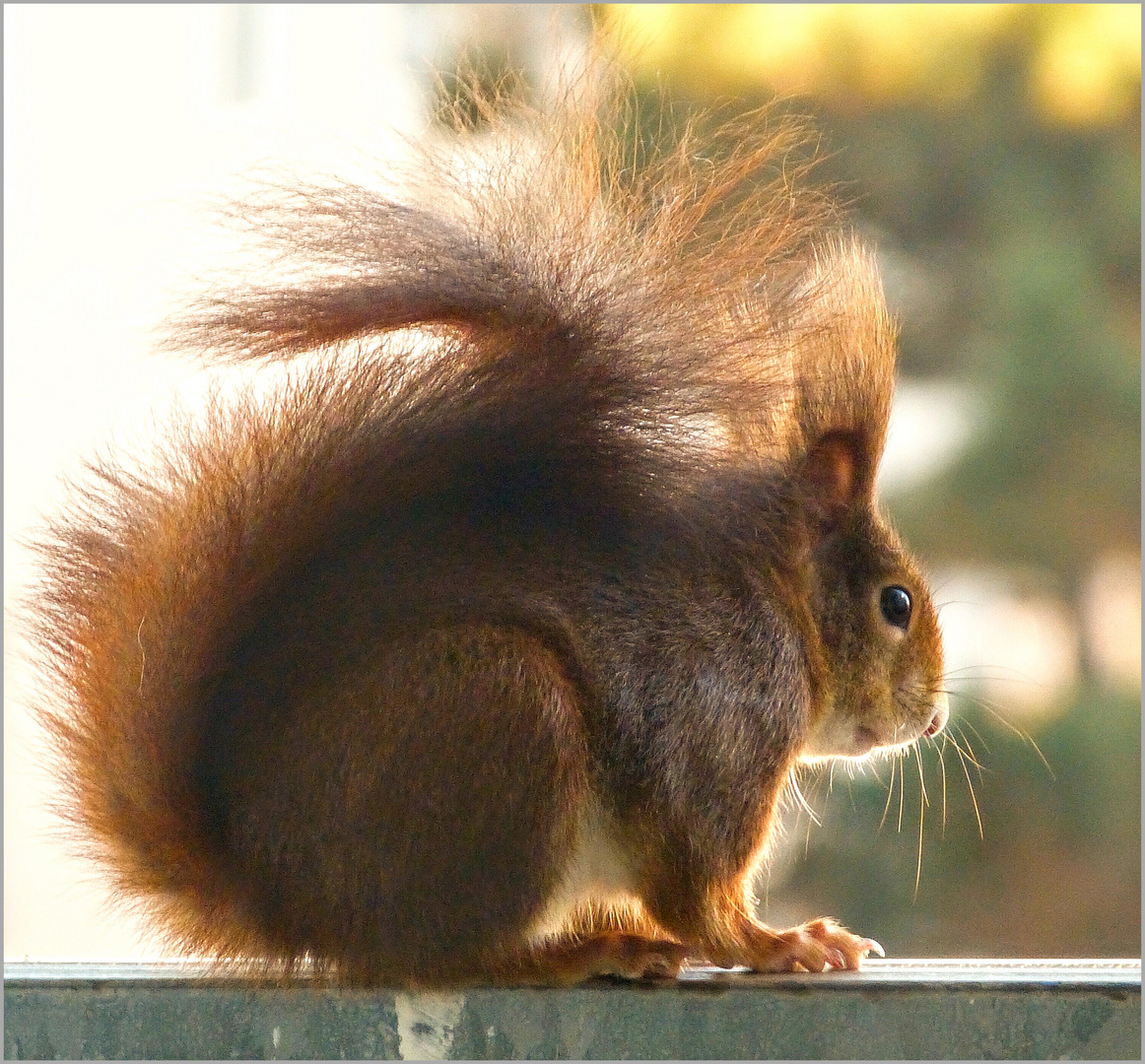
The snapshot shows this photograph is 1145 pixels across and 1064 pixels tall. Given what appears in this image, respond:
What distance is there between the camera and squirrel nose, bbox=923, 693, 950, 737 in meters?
1.40

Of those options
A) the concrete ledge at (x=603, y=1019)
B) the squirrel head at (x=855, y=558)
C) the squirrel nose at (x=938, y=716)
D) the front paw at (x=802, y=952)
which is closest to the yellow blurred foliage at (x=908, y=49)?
the squirrel head at (x=855, y=558)

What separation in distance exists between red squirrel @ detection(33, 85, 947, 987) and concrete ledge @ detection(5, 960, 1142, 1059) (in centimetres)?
5

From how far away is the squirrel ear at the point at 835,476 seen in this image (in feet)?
4.44

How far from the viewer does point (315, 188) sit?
1138 mm

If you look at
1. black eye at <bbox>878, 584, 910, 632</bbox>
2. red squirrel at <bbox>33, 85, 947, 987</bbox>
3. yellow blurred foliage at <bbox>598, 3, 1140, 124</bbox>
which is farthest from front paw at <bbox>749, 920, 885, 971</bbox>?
yellow blurred foliage at <bbox>598, 3, 1140, 124</bbox>

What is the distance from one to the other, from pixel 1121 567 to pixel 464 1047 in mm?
2809

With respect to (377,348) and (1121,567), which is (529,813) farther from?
(1121,567)

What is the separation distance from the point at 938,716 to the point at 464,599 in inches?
22.3

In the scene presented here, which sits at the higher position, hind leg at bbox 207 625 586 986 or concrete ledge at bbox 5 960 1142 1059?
hind leg at bbox 207 625 586 986

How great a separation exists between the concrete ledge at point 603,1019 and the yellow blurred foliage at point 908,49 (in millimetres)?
2345

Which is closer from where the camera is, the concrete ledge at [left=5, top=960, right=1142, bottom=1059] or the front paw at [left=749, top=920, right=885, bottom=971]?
the concrete ledge at [left=5, top=960, right=1142, bottom=1059]

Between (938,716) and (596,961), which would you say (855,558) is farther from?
(596,961)

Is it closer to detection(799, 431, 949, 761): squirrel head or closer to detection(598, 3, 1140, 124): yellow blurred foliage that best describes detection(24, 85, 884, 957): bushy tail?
detection(799, 431, 949, 761): squirrel head

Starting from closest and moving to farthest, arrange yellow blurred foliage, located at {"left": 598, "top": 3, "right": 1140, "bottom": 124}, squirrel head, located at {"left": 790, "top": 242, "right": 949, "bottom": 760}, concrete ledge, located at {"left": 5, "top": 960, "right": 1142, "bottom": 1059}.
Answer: concrete ledge, located at {"left": 5, "top": 960, "right": 1142, "bottom": 1059} < squirrel head, located at {"left": 790, "top": 242, "right": 949, "bottom": 760} < yellow blurred foliage, located at {"left": 598, "top": 3, "right": 1140, "bottom": 124}
